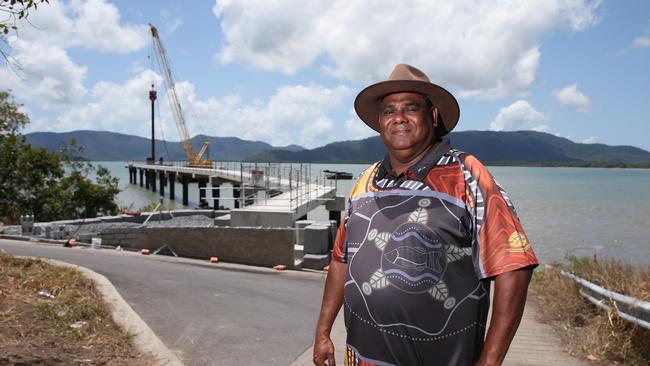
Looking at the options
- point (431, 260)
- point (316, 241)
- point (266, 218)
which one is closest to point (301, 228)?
point (266, 218)

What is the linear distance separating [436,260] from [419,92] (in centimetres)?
89

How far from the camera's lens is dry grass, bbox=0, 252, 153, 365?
453 cm

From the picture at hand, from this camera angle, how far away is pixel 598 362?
5.22 m

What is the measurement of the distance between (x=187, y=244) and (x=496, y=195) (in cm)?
1244

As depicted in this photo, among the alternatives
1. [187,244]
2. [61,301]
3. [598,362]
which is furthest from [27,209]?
[598,362]

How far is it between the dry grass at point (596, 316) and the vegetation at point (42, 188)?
70.5 feet

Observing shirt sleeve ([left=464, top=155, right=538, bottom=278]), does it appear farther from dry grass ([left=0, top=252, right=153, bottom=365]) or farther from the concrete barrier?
the concrete barrier

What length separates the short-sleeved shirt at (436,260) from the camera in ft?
7.11

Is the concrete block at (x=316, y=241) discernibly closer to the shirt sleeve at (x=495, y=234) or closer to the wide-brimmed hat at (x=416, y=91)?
the wide-brimmed hat at (x=416, y=91)

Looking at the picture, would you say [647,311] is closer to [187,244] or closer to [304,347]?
[304,347]

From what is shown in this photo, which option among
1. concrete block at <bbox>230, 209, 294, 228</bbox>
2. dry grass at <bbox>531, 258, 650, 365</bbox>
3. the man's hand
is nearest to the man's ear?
the man's hand

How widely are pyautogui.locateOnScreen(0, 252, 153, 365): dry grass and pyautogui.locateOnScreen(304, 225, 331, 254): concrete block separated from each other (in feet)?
21.1

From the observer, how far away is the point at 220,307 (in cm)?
703

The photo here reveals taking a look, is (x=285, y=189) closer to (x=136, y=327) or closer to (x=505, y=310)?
(x=136, y=327)
